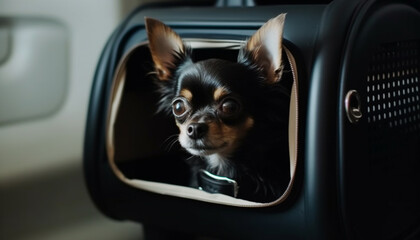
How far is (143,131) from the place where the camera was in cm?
101

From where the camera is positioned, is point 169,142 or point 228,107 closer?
point 228,107

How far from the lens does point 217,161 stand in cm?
86

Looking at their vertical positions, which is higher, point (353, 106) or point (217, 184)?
point (353, 106)

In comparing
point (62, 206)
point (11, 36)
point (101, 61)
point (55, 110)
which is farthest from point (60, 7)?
point (62, 206)

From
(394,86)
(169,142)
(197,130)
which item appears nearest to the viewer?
(197,130)

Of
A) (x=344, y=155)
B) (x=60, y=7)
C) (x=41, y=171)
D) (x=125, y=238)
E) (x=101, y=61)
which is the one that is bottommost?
(x=125, y=238)

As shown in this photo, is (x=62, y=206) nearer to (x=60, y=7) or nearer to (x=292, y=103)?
(x=60, y=7)

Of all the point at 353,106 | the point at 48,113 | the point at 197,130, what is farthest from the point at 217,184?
the point at 48,113

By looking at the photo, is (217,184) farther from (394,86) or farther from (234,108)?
(394,86)

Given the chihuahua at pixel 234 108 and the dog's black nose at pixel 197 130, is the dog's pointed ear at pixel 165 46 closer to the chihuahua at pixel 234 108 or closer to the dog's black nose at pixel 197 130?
the chihuahua at pixel 234 108

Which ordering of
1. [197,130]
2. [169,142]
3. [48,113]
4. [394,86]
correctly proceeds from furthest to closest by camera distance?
[48,113] → [169,142] → [394,86] → [197,130]

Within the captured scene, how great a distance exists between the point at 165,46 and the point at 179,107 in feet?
0.33

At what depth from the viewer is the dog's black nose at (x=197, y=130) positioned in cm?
76

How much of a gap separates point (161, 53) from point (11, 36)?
0.50 meters
